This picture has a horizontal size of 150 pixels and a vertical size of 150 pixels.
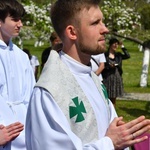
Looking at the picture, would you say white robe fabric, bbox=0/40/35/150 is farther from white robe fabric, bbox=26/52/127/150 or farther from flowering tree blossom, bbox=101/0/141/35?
flowering tree blossom, bbox=101/0/141/35

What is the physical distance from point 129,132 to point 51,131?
39 cm

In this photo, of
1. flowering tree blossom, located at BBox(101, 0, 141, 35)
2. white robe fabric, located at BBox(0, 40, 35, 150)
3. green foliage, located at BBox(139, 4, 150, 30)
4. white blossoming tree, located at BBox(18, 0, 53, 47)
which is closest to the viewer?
white robe fabric, located at BBox(0, 40, 35, 150)

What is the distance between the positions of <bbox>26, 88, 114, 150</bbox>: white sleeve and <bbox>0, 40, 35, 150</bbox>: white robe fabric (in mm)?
1573

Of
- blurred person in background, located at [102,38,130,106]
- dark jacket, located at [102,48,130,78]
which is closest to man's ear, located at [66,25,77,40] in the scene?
dark jacket, located at [102,48,130,78]

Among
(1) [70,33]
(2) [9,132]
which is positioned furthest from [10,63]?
(1) [70,33]

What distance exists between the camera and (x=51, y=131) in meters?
2.95

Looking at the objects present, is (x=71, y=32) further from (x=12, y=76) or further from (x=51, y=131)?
(x=12, y=76)

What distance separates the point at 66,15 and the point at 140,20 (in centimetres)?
1626

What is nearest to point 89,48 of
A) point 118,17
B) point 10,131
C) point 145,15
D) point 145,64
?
point 10,131

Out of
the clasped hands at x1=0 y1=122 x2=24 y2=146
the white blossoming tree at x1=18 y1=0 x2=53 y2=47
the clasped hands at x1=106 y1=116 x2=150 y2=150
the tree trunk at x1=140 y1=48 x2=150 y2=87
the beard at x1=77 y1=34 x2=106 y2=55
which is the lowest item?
the tree trunk at x1=140 y1=48 x2=150 y2=87

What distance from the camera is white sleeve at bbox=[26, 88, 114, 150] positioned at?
2.94m

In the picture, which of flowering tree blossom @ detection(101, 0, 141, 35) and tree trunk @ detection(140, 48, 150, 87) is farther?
tree trunk @ detection(140, 48, 150, 87)

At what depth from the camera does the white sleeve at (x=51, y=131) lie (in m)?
2.94

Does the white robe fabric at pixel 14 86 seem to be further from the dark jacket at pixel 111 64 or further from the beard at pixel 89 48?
the dark jacket at pixel 111 64
